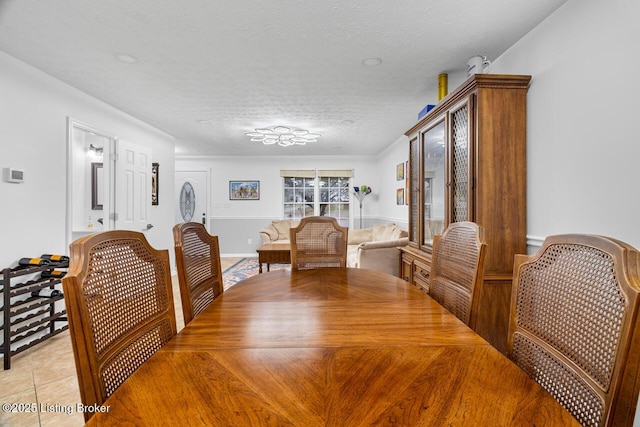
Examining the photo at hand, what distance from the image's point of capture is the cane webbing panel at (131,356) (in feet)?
2.45

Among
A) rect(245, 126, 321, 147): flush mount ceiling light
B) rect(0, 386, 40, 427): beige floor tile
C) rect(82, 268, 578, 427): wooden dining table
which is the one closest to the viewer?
rect(82, 268, 578, 427): wooden dining table

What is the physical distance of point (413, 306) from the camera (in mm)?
1258

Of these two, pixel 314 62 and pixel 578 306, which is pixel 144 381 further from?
pixel 314 62

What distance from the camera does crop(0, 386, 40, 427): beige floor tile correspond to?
1.68 m

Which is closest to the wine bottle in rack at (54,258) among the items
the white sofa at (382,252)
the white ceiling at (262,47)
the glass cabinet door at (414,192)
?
the white ceiling at (262,47)

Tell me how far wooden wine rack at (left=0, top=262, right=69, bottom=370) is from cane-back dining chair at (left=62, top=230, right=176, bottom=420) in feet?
6.93

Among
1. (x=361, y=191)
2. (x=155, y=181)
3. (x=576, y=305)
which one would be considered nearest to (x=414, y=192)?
(x=576, y=305)

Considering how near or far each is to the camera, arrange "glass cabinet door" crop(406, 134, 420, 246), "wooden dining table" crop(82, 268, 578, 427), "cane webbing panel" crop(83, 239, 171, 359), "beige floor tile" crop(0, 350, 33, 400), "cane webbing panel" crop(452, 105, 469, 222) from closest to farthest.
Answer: "wooden dining table" crop(82, 268, 578, 427), "cane webbing panel" crop(83, 239, 171, 359), "beige floor tile" crop(0, 350, 33, 400), "cane webbing panel" crop(452, 105, 469, 222), "glass cabinet door" crop(406, 134, 420, 246)

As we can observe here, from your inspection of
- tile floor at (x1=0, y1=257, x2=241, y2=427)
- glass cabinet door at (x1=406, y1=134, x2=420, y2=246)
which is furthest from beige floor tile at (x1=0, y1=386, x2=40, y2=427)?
glass cabinet door at (x1=406, y1=134, x2=420, y2=246)

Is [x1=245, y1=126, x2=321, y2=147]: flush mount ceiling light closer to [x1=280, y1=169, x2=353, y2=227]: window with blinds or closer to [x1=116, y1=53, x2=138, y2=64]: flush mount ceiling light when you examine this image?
[x1=116, y1=53, x2=138, y2=64]: flush mount ceiling light

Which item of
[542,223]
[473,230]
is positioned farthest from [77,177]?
[542,223]

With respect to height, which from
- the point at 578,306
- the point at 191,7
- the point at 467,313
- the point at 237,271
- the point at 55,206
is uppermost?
the point at 191,7

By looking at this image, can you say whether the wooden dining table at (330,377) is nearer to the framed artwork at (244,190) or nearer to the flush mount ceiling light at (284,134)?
the flush mount ceiling light at (284,134)

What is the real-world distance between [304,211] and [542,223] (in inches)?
218
